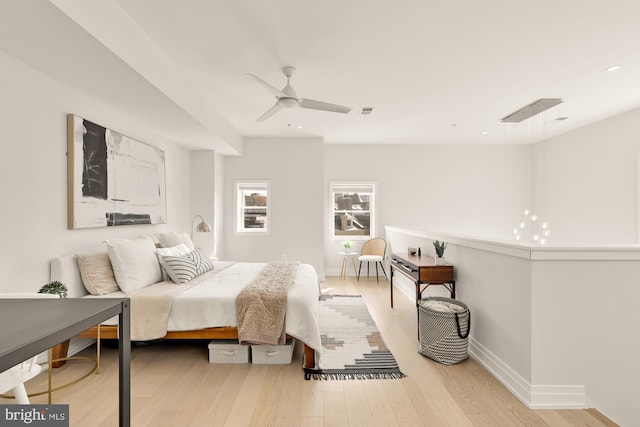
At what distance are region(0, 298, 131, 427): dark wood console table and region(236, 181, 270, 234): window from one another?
522 centimetres

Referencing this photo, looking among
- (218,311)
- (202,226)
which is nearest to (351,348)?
(218,311)

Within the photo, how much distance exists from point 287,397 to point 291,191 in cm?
417

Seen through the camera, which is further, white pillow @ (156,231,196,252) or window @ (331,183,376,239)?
window @ (331,183,376,239)

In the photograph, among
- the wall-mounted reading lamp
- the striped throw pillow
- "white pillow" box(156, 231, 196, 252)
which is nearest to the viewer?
the striped throw pillow

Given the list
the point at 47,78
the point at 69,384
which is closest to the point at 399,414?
the point at 69,384

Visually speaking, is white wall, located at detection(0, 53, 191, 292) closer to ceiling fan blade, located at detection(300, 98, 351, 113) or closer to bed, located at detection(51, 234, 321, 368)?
bed, located at detection(51, 234, 321, 368)

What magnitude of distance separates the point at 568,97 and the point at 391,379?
13.4 feet

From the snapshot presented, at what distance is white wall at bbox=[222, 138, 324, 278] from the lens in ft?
20.0

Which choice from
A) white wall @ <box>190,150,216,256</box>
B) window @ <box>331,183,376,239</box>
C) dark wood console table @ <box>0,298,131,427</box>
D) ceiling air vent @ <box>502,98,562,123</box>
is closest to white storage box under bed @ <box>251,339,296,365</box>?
dark wood console table @ <box>0,298,131,427</box>

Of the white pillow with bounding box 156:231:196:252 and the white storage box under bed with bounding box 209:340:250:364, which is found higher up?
the white pillow with bounding box 156:231:196:252

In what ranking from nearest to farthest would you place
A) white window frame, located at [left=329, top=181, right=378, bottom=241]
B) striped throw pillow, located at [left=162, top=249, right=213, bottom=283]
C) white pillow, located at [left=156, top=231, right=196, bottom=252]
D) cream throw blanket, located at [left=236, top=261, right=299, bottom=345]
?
1. cream throw blanket, located at [left=236, top=261, right=299, bottom=345]
2. striped throw pillow, located at [left=162, top=249, right=213, bottom=283]
3. white pillow, located at [left=156, top=231, right=196, bottom=252]
4. white window frame, located at [left=329, top=181, right=378, bottom=241]

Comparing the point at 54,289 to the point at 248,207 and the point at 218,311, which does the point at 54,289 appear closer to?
the point at 218,311

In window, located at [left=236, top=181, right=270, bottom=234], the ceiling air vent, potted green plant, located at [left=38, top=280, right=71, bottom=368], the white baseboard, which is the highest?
the ceiling air vent

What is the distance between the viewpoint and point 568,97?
413 cm
